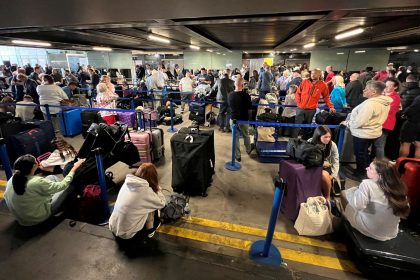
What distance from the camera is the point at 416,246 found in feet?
7.30

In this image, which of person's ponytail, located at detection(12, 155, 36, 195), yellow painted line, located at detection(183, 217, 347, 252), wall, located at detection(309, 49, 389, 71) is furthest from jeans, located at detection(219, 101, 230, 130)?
wall, located at detection(309, 49, 389, 71)

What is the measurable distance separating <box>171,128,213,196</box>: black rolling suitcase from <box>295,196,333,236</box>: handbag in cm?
145

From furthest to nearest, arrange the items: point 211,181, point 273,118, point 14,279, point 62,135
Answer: point 62,135 < point 273,118 < point 211,181 < point 14,279

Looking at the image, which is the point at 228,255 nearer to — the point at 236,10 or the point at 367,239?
the point at 367,239

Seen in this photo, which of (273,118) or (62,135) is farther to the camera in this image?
(62,135)

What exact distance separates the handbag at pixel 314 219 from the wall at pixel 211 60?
16611mm

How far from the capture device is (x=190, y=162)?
3.33 m

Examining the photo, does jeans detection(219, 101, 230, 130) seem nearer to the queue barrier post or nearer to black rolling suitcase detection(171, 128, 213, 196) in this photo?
black rolling suitcase detection(171, 128, 213, 196)

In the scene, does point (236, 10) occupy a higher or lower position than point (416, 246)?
higher

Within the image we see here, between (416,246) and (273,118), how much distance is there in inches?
144

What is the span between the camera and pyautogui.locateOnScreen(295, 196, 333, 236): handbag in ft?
8.72

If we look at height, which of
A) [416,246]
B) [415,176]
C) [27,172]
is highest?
[27,172]

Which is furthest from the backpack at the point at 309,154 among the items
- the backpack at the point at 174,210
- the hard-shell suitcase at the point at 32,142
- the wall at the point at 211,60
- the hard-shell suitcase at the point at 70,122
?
the wall at the point at 211,60

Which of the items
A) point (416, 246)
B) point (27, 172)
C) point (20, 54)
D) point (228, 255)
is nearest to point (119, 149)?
point (27, 172)
